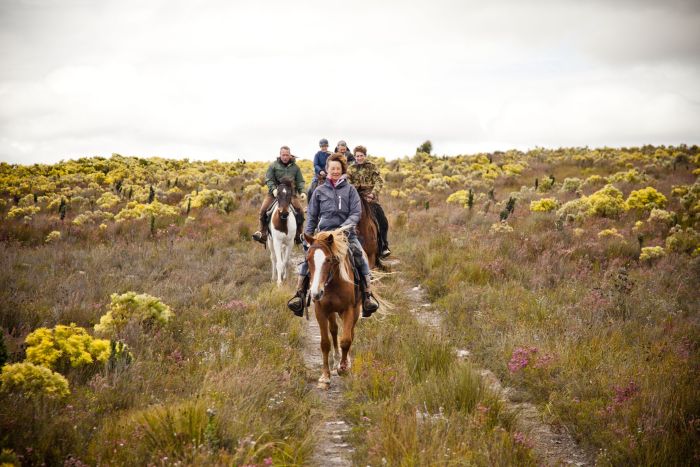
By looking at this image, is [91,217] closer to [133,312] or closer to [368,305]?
[133,312]

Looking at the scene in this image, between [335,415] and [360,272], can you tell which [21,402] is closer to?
[335,415]

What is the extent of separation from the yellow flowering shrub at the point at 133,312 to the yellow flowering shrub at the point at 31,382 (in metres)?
2.16

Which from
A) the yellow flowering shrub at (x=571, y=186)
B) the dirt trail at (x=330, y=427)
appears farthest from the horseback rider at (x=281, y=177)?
the yellow flowering shrub at (x=571, y=186)

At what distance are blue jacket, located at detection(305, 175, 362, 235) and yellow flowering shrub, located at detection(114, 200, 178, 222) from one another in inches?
496

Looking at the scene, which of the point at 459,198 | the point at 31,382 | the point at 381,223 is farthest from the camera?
the point at 459,198

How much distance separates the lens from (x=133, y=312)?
6.93 metres

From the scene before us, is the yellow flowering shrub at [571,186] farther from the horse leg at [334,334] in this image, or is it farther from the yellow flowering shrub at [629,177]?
the horse leg at [334,334]

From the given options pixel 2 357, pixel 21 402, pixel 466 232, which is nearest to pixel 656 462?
pixel 21 402

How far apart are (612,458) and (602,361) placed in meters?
2.04

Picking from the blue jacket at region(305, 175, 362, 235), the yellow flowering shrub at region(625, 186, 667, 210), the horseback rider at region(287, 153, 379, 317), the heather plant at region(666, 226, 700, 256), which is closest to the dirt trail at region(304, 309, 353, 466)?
the horseback rider at region(287, 153, 379, 317)

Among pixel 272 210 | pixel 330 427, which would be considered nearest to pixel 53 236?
pixel 272 210

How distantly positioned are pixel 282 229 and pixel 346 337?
5.94 meters

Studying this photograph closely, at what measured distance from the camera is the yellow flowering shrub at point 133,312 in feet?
21.8

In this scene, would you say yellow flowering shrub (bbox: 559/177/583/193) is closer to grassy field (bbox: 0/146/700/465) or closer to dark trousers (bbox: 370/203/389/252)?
grassy field (bbox: 0/146/700/465)
